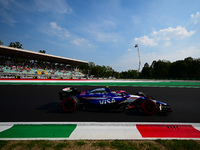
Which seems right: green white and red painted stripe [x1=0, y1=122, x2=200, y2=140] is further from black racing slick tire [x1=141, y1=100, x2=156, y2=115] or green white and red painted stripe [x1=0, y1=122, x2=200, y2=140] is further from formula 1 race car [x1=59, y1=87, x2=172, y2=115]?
formula 1 race car [x1=59, y1=87, x2=172, y2=115]

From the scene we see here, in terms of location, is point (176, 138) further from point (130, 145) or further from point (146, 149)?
point (130, 145)

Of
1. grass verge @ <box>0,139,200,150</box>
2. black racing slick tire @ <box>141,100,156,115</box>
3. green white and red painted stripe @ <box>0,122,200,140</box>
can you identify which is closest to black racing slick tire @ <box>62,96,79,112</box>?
green white and red painted stripe @ <box>0,122,200,140</box>

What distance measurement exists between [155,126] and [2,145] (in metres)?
3.98

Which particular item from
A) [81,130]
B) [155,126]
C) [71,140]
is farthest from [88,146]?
[155,126]

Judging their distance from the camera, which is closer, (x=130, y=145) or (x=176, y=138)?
(x=130, y=145)

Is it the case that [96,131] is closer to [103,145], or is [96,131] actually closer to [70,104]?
[103,145]

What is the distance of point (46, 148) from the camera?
79.2 inches

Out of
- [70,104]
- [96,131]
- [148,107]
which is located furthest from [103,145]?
[148,107]

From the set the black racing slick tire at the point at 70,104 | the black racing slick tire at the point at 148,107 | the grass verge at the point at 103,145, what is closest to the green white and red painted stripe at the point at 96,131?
the grass verge at the point at 103,145

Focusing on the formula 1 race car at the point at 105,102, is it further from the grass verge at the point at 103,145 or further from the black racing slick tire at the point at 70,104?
the grass verge at the point at 103,145

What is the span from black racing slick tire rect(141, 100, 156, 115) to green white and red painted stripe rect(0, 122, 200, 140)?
72 cm

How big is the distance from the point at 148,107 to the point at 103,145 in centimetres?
256

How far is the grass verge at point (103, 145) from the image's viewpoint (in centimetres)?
204

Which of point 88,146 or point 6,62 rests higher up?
point 6,62
